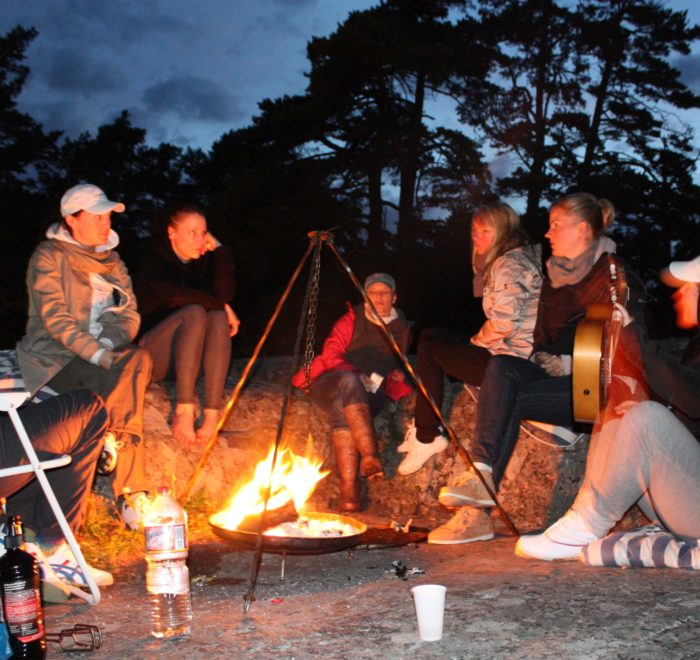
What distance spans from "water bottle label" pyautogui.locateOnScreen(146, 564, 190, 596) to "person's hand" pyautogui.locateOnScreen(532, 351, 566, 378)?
95.5 inches

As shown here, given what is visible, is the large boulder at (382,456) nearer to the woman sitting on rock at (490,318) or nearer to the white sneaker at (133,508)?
the woman sitting on rock at (490,318)

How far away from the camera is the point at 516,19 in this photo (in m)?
17.8

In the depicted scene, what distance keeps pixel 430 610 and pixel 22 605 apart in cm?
133

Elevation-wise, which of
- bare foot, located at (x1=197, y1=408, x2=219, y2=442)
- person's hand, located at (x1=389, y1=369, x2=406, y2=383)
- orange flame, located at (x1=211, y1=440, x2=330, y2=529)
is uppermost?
person's hand, located at (x1=389, y1=369, x2=406, y2=383)

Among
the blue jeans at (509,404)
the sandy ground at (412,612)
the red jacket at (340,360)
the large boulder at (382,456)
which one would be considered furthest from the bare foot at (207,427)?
the blue jeans at (509,404)

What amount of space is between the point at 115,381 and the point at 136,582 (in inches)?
43.0

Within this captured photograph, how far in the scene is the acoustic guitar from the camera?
148 inches

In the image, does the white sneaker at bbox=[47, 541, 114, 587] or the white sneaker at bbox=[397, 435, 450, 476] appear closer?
the white sneaker at bbox=[47, 541, 114, 587]

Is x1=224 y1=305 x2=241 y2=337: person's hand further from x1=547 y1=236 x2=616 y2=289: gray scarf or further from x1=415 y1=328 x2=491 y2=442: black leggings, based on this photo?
x1=547 y1=236 x2=616 y2=289: gray scarf

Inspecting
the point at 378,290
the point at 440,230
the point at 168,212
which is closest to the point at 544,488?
the point at 378,290

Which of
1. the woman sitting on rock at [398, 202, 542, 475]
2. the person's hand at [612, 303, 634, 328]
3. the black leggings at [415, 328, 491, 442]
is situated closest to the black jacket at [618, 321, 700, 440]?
the person's hand at [612, 303, 634, 328]

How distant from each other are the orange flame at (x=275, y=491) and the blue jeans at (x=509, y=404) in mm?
928

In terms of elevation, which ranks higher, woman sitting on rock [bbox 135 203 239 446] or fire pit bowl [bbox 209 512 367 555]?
woman sitting on rock [bbox 135 203 239 446]

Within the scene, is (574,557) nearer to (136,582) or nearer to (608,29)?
(136,582)
